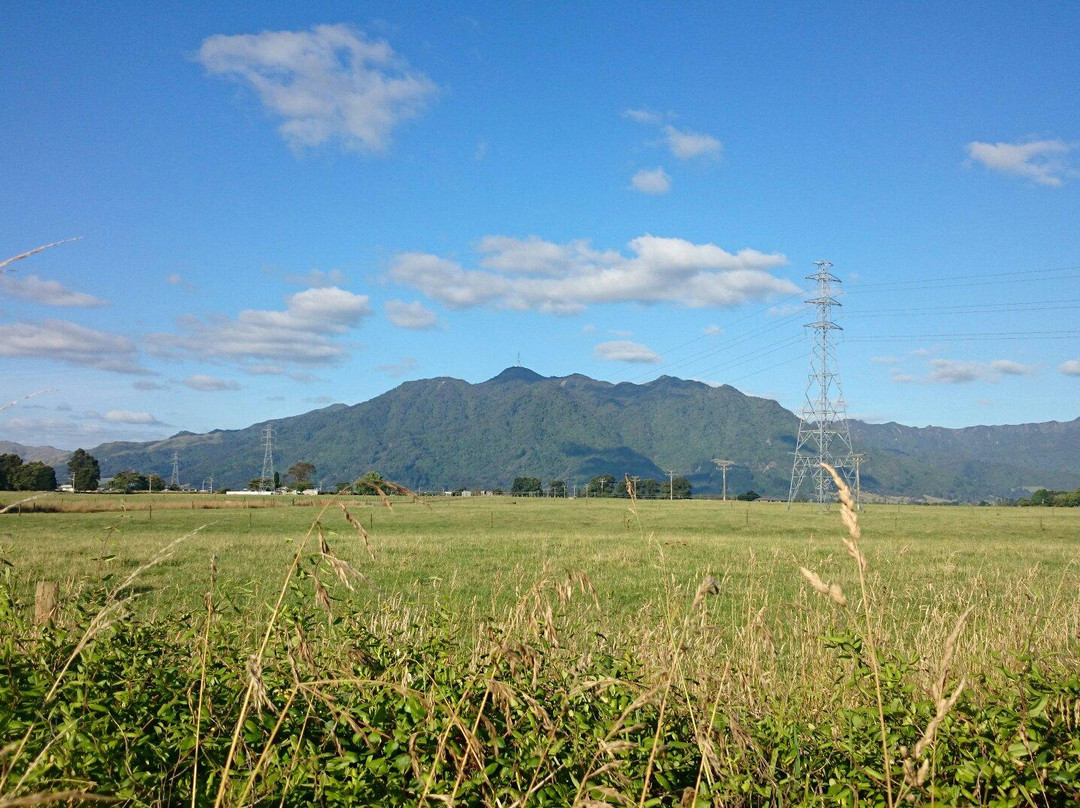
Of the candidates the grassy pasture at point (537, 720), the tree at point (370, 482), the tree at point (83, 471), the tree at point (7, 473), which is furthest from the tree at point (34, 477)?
the tree at point (370, 482)

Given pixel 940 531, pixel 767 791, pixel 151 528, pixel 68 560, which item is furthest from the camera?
pixel 940 531

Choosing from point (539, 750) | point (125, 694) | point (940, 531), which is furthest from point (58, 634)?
point (940, 531)

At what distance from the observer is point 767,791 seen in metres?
3.70

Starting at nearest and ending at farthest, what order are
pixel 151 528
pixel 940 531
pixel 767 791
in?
pixel 767 791 < pixel 151 528 < pixel 940 531

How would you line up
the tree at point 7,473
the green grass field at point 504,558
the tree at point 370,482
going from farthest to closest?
1. the tree at point 7,473
2. the green grass field at point 504,558
3. the tree at point 370,482

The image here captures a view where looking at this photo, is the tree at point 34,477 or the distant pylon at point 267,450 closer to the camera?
the distant pylon at point 267,450

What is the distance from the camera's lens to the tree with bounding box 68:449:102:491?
138625 millimetres

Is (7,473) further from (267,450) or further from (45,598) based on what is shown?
(45,598)

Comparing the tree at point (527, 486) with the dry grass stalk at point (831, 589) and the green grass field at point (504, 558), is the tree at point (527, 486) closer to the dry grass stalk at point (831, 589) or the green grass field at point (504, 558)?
the green grass field at point (504, 558)

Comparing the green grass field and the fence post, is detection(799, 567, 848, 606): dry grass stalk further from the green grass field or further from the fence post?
the fence post

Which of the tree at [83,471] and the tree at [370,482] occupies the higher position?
the tree at [370,482]

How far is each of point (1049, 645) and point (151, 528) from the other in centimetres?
4855

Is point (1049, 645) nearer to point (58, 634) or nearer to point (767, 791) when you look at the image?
point (767, 791)

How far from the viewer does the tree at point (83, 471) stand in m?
139
